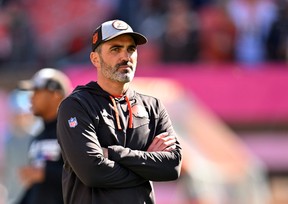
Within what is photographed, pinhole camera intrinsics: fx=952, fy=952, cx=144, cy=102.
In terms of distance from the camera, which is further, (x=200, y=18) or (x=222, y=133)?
(x=200, y=18)

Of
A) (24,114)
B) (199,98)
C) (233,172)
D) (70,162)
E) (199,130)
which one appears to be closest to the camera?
(70,162)

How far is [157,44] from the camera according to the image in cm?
1555

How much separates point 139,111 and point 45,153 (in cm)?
230

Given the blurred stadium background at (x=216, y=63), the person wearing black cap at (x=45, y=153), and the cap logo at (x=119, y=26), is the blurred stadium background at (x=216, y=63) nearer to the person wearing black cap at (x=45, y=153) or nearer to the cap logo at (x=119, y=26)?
the person wearing black cap at (x=45, y=153)

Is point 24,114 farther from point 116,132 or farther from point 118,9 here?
point 118,9

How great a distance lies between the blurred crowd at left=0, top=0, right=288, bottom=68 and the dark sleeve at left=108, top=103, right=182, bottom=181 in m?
9.42

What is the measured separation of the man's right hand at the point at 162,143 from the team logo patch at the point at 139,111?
157 millimetres

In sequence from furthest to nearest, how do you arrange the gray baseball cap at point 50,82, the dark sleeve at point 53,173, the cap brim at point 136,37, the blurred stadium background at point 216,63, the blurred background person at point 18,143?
the blurred stadium background at point 216,63 < the blurred background person at point 18,143 < the gray baseball cap at point 50,82 < the dark sleeve at point 53,173 < the cap brim at point 136,37

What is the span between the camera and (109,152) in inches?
221

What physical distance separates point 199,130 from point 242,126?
2211mm

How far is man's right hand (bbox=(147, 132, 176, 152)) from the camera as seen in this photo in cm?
575

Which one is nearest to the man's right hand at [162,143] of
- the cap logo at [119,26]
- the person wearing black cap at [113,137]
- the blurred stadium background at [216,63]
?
the person wearing black cap at [113,137]

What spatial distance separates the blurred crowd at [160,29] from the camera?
15312mm

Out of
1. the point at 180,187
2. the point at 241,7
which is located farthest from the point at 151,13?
the point at 180,187
